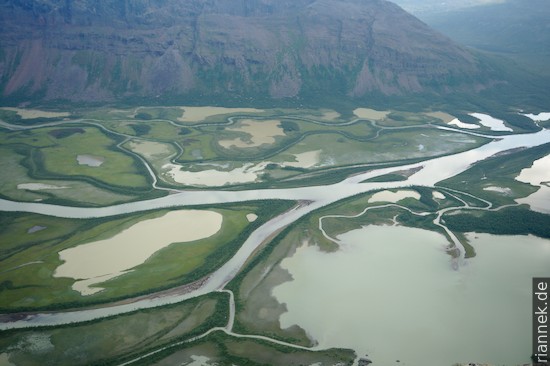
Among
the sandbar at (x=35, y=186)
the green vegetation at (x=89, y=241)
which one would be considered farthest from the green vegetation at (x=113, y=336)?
the sandbar at (x=35, y=186)

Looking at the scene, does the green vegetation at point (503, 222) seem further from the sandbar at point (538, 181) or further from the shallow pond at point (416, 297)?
the sandbar at point (538, 181)

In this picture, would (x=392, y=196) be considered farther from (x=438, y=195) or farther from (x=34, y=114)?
(x=34, y=114)

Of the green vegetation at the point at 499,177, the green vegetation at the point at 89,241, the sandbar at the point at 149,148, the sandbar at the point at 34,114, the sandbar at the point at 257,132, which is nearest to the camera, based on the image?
the green vegetation at the point at 89,241

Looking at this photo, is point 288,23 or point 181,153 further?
point 288,23

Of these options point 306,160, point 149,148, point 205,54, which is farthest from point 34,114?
point 306,160

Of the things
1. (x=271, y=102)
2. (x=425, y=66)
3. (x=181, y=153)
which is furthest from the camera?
(x=425, y=66)

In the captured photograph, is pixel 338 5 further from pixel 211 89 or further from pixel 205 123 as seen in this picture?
pixel 205 123

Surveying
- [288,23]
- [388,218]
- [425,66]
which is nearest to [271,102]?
[288,23]
